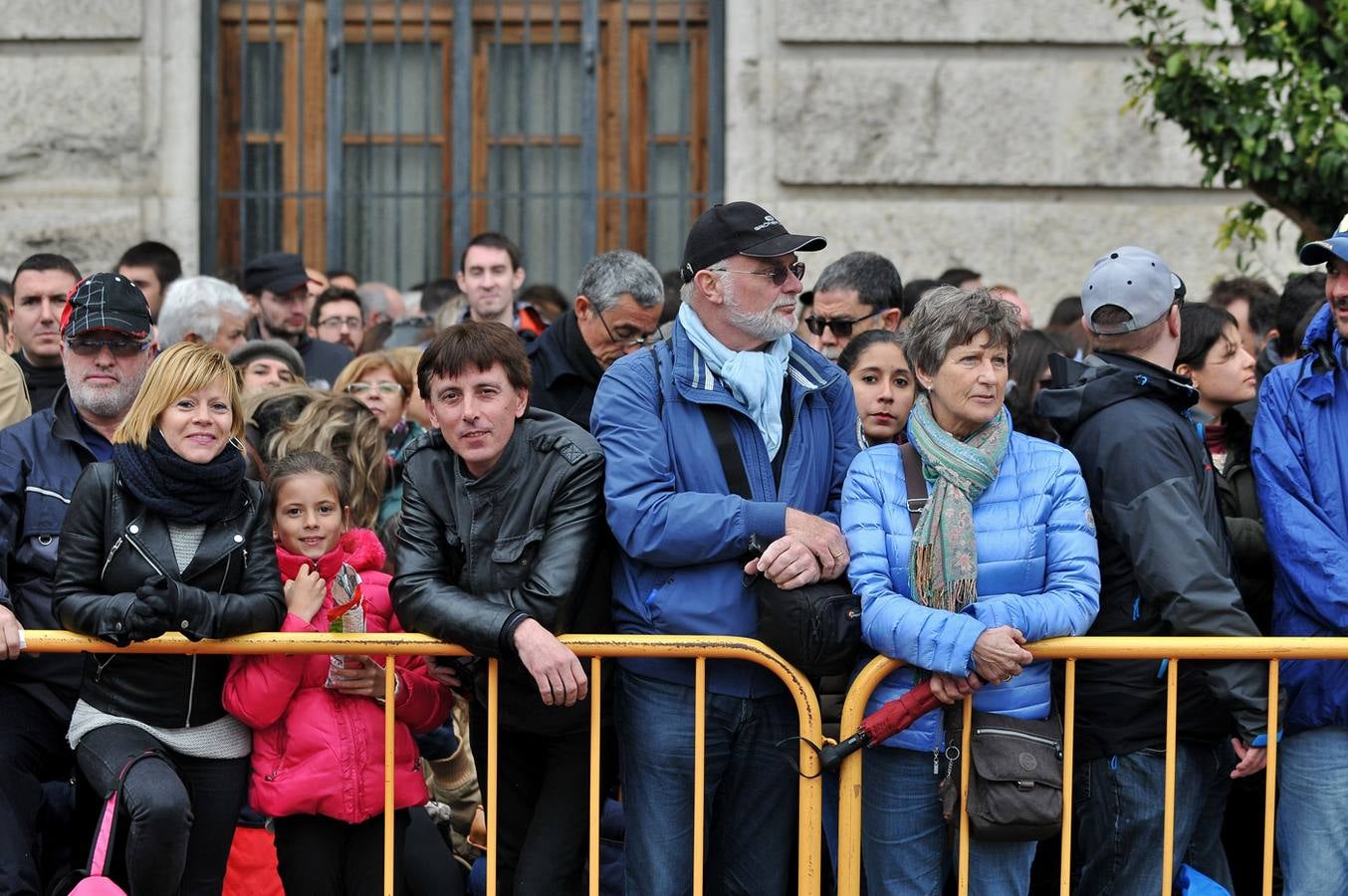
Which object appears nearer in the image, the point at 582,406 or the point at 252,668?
the point at 252,668

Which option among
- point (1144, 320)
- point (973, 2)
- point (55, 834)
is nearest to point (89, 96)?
point (973, 2)

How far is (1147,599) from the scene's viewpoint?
14.4 ft

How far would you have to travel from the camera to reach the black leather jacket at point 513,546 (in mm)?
4285

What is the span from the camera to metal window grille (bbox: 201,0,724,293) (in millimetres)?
9422

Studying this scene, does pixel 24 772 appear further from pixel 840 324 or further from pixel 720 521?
pixel 840 324

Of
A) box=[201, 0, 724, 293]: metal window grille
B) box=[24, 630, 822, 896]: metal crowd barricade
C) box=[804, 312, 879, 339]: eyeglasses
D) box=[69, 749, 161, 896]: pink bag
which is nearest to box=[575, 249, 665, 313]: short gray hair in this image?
box=[804, 312, 879, 339]: eyeglasses

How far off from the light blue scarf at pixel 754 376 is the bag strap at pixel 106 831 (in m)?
1.73

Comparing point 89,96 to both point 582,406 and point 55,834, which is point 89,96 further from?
point 55,834

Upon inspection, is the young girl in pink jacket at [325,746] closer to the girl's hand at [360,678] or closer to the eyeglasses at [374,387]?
the girl's hand at [360,678]

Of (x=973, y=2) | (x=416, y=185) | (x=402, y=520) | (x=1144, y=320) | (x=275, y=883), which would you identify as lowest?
(x=275, y=883)

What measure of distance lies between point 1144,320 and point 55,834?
3.24 m

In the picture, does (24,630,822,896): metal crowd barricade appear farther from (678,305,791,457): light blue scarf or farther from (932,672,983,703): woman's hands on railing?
(678,305,791,457): light blue scarf

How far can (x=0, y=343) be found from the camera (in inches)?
237

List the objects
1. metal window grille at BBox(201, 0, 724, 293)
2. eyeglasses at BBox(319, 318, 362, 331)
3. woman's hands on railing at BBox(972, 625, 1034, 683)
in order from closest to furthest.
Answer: woman's hands on railing at BBox(972, 625, 1034, 683), eyeglasses at BBox(319, 318, 362, 331), metal window grille at BBox(201, 0, 724, 293)
